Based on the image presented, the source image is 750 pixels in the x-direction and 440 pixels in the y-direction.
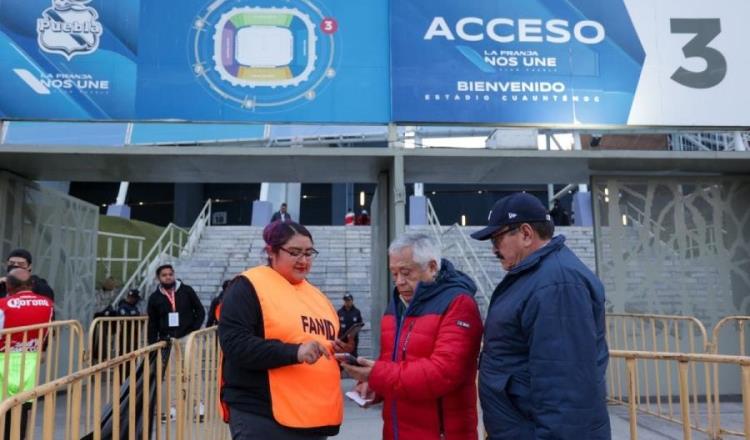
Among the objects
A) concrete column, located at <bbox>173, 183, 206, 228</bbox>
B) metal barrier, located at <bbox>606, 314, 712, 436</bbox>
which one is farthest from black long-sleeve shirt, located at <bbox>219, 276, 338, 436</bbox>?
concrete column, located at <bbox>173, 183, 206, 228</bbox>

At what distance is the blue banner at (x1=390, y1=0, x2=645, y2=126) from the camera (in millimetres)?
7785

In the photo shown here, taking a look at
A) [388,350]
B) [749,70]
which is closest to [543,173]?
[749,70]

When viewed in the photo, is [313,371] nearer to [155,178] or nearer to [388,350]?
[388,350]

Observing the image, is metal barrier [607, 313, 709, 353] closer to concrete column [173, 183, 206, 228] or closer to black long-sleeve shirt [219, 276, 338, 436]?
black long-sleeve shirt [219, 276, 338, 436]

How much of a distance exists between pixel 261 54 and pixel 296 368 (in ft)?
18.9

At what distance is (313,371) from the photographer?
9.41ft

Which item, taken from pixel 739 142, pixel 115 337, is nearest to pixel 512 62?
pixel 739 142

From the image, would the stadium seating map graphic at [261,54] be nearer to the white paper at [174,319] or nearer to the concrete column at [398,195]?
the concrete column at [398,195]

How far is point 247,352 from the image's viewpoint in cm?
268

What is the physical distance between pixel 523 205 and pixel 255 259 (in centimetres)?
1338

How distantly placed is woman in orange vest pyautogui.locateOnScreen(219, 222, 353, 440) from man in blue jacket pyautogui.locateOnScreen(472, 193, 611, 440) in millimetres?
770

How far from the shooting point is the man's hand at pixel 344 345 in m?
2.85

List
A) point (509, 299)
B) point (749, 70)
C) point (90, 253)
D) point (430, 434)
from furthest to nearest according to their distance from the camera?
point (90, 253), point (749, 70), point (430, 434), point (509, 299)

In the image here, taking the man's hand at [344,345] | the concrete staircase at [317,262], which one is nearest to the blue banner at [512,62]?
the man's hand at [344,345]
